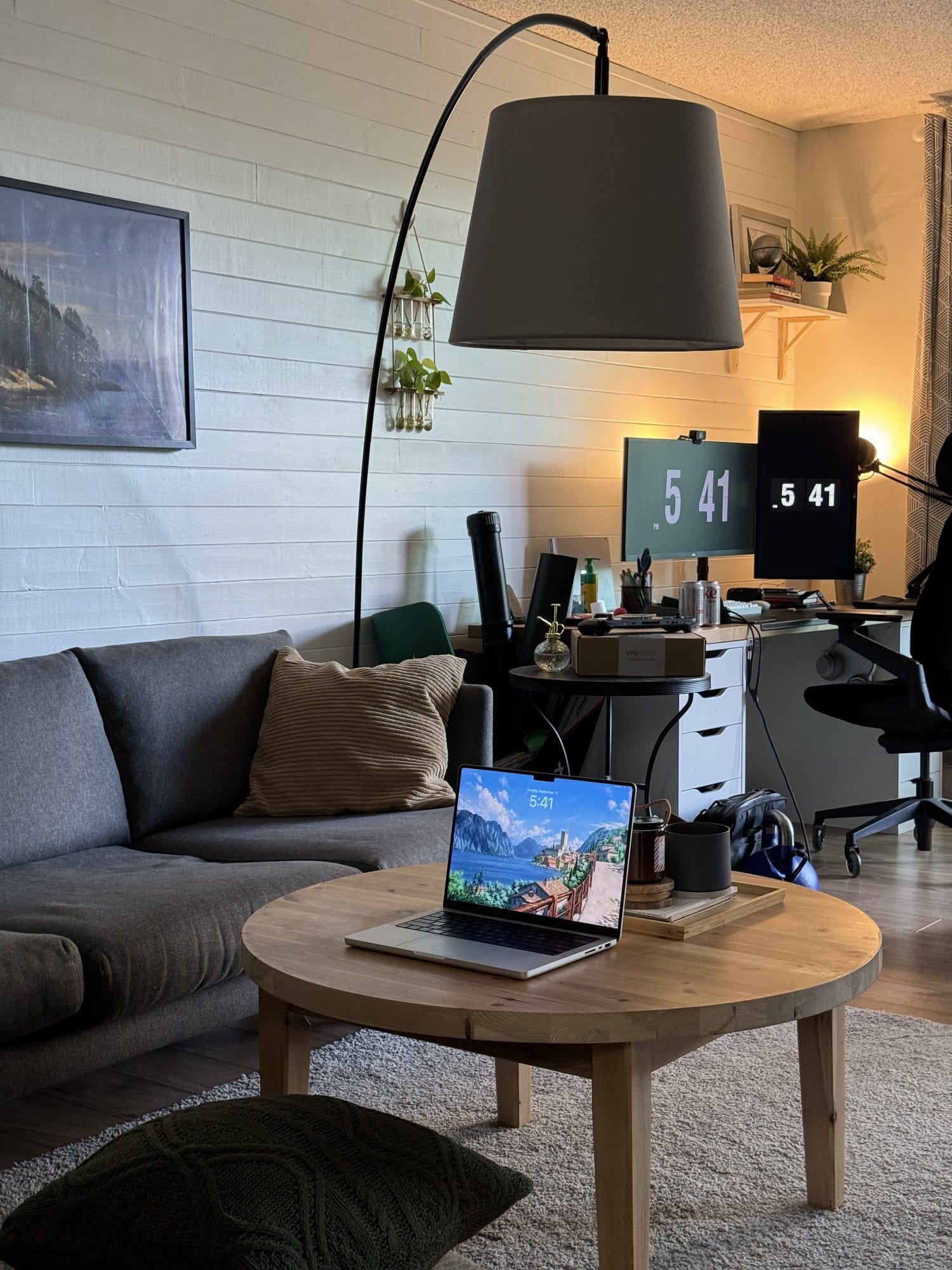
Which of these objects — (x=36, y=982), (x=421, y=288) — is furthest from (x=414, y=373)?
(x=36, y=982)

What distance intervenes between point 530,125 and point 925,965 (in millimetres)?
2288

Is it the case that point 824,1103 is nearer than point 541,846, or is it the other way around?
point 541,846

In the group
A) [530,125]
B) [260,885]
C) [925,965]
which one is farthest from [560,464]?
[530,125]

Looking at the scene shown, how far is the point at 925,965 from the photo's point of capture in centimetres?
343

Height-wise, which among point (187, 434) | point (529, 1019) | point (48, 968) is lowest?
point (48, 968)

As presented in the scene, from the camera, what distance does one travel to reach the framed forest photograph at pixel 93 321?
130 inches

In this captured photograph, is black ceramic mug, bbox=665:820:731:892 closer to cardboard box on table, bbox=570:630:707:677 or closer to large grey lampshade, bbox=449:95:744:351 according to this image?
large grey lampshade, bbox=449:95:744:351

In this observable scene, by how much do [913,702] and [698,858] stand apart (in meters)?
2.50

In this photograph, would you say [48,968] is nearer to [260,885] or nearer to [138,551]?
[260,885]

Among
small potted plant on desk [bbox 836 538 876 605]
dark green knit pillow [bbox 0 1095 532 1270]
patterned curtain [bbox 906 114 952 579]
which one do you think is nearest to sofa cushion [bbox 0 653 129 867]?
dark green knit pillow [bbox 0 1095 532 1270]

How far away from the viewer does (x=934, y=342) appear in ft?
18.4

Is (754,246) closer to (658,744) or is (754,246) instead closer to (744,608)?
(744,608)

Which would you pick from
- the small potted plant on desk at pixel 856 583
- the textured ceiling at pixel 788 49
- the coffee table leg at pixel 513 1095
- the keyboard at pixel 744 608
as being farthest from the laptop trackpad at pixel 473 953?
the small potted plant on desk at pixel 856 583

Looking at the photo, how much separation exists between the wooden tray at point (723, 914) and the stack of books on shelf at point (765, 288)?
3.69 metres
